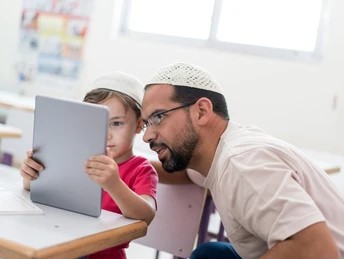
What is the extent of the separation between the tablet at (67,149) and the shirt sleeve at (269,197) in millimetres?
349

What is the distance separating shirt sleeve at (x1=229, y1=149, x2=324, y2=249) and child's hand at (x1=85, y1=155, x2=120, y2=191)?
11.8 inches

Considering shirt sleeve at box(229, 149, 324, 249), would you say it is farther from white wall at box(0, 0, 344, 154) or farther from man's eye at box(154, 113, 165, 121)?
white wall at box(0, 0, 344, 154)

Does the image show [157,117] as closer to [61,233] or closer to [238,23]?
[61,233]

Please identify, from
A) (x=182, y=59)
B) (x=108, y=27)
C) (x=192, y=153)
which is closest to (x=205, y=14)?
(x=182, y=59)

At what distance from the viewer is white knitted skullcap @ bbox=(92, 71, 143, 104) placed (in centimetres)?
168

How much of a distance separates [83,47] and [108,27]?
321 millimetres

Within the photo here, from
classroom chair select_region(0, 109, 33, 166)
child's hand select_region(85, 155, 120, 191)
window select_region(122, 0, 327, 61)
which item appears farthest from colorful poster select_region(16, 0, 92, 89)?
child's hand select_region(85, 155, 120, 191)

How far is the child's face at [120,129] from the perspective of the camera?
166cm

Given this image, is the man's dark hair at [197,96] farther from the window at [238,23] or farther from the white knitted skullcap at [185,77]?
the window at [238,23]

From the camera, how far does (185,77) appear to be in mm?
1520

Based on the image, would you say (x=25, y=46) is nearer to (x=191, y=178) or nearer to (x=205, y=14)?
(x=205, y=14)

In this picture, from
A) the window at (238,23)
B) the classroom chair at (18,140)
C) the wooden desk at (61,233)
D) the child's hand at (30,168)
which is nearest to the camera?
the wooden desk at (61,233)

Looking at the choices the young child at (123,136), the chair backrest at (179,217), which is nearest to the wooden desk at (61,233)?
the young child at (123,136)

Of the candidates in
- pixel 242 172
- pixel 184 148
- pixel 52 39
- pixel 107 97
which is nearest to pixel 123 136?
pixel 107 97
